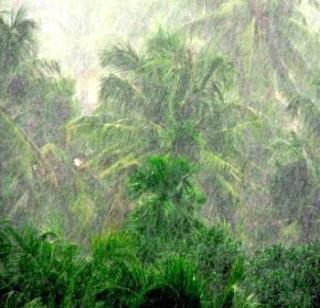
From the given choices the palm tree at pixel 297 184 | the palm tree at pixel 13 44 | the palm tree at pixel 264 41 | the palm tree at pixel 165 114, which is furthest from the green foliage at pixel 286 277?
the palm tree at pixel 264 41

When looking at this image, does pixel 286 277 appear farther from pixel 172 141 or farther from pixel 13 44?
pixel 13 44

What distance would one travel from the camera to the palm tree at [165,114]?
11.9 meters

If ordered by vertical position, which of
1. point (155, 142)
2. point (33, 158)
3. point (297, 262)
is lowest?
point (297, 262)

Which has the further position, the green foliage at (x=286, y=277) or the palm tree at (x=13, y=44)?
the palm tree at (x=13, y=44)

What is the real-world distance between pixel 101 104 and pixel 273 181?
4605 millimetres

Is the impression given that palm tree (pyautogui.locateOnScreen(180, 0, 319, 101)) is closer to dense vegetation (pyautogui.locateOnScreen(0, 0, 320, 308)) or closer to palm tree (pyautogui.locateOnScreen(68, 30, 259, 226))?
dense vegetation (pyautogui.locateOnScreen(0, 0, 320, 308))

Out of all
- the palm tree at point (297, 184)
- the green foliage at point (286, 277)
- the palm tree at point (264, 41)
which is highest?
the palm tree at point (264, 41)

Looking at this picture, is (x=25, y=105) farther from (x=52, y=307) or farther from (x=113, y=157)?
(x=52, y=307)

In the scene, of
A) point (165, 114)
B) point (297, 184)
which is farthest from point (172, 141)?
point (297, 184)

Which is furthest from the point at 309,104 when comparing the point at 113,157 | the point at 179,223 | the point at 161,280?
the point at 161,280

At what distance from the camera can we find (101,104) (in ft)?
47.5

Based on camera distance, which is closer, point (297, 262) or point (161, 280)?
point (161, 280)

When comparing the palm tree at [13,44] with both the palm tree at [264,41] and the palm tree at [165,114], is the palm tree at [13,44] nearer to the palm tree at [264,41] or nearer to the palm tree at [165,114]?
the palm tree at [165,114]

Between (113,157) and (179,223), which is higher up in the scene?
(113,157)
